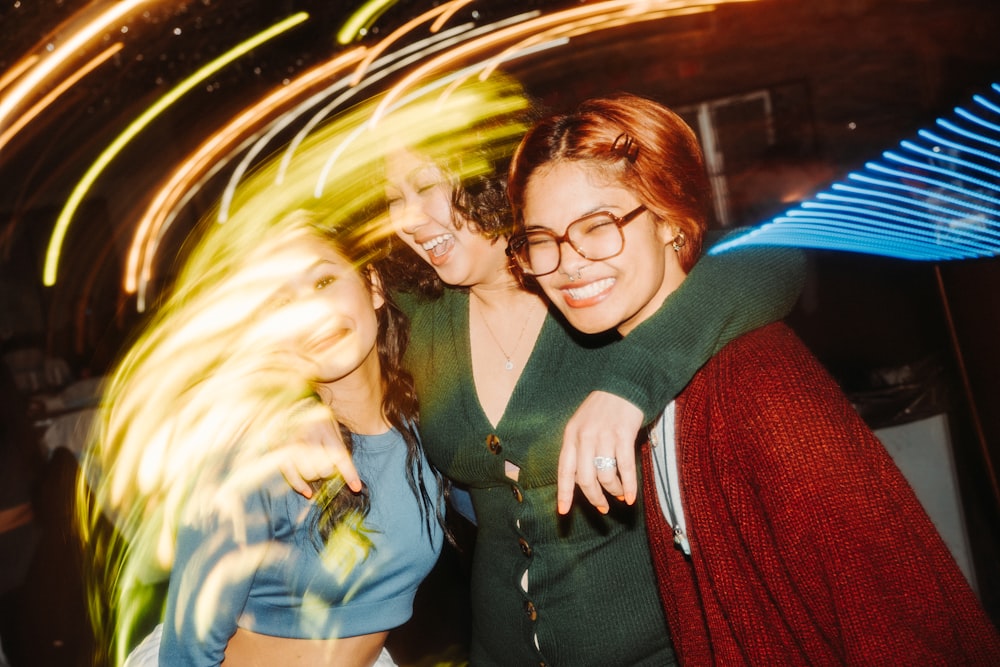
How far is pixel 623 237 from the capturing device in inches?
52.6

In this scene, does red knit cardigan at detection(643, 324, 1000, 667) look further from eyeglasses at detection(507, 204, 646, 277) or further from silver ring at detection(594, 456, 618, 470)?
eyeglasses at detection(507, 204, 646, 277)

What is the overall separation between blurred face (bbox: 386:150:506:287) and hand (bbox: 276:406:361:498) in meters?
0.52

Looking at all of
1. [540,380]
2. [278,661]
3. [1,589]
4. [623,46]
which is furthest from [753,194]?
[1,589]

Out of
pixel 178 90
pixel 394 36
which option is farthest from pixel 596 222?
pixel 178 90

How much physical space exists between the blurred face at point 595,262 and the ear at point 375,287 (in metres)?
0.70

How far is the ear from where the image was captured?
6.50ft

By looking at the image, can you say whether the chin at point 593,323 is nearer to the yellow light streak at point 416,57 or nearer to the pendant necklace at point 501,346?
the pendant necklace at point 501,346

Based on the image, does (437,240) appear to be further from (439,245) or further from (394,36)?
(394,36)

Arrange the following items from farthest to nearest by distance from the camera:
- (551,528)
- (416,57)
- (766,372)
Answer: (416,57) < (551,528) < (766,372)

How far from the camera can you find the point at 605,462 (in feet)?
4.15

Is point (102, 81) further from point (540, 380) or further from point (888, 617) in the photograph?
point (888, 617)

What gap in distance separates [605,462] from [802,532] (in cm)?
34

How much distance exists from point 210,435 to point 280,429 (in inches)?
35.0

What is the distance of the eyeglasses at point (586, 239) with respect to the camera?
134 centimetres
